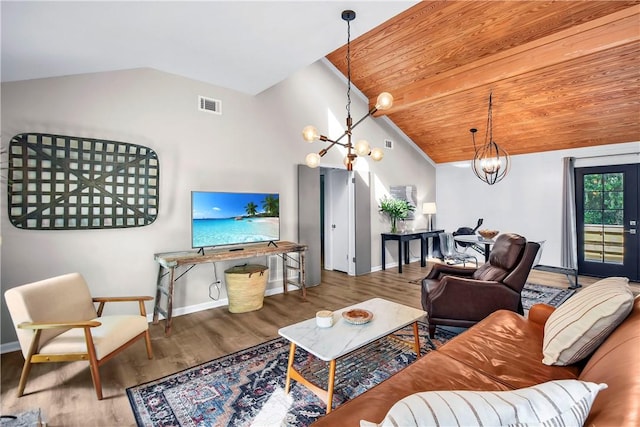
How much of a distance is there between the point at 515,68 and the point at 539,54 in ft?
0.90

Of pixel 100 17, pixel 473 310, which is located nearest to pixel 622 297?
pixel 473 310

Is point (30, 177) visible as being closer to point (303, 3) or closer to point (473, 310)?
point (303, 3)

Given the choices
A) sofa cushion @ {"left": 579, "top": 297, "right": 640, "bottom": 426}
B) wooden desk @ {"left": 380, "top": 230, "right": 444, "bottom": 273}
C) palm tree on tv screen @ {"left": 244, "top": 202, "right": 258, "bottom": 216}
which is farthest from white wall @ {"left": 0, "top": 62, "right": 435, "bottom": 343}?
sofa cushion @ {"left": 579, "top": 297, "right": 640, "bottom": 426}

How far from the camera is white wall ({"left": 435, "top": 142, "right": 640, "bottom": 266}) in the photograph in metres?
5.62

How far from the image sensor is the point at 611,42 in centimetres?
328

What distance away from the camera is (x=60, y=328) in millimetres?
2186

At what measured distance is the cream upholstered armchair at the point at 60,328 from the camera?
208cm

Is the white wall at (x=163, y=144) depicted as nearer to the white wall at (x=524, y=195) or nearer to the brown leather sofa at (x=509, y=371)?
the brown leather sofa at (x=509, y=371)

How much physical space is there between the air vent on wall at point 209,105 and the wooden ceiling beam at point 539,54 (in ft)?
10.3

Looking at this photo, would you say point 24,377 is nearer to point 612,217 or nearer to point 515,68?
point 515,68

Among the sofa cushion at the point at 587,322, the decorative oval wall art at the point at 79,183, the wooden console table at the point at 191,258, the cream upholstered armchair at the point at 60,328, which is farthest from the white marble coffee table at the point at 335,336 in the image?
the decorative oval wall art at the point at 79,183

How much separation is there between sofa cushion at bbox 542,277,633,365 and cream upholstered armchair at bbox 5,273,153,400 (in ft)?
9.24

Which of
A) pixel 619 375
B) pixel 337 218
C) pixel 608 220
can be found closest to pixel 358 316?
pixel 619 375

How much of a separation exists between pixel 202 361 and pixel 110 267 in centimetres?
154
